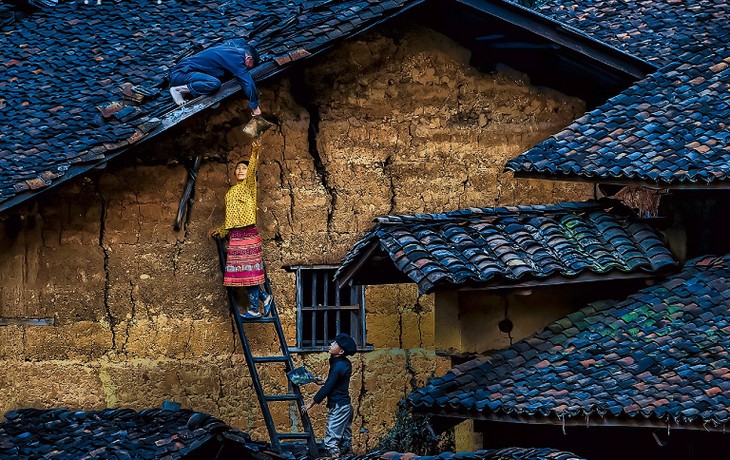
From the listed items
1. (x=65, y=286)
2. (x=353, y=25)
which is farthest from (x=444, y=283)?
(x=65, y=286)

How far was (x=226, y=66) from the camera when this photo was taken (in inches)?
643

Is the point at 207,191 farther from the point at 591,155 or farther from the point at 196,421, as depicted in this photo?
the point at 591,155

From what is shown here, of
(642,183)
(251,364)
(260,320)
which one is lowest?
(251,364)

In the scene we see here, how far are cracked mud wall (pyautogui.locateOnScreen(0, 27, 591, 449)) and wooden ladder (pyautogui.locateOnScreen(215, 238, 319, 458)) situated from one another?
0.24 metres

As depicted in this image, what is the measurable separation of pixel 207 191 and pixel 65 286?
6.08 ft

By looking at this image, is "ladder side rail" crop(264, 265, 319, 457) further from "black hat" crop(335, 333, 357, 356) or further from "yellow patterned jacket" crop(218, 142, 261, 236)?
"black hat" crop(335, 333, 357, 356)

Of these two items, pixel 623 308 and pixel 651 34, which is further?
pixel 651 34

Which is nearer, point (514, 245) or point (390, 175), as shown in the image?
point (514, 245)

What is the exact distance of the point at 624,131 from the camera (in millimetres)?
15578

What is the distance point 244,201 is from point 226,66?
1501mm

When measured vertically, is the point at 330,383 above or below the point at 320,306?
below

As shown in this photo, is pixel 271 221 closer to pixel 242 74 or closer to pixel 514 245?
pixel 242 74

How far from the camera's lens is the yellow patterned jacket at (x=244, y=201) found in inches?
661

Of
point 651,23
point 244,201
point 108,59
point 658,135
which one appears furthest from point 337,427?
point 651,23
